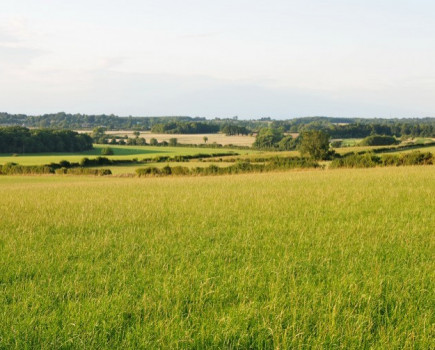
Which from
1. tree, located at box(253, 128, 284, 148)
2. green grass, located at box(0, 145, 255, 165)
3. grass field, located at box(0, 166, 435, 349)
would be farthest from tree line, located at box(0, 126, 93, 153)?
grass field, located at box(0, 166, 435, 349)

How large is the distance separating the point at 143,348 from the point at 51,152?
119 meters

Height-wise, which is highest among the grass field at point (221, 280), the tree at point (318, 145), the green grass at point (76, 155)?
the tree at point (318, 145)

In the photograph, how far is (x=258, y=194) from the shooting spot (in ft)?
52.6

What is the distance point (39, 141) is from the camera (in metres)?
112

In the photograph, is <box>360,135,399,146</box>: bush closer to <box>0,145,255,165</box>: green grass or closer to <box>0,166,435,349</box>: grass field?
<box>0,145,255,165</box>: green grass

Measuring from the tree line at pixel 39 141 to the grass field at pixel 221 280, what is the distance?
357ft

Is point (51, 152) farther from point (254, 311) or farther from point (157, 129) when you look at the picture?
point (254, 311)

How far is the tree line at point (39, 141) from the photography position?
109250mm

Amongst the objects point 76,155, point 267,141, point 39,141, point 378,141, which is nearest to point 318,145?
point 378,141

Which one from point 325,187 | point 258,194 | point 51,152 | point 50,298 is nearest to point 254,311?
point 50,298

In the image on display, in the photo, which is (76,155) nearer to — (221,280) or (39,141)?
(39,141)

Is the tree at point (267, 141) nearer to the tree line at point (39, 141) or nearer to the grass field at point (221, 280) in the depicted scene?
the tree line at point (39, 141)

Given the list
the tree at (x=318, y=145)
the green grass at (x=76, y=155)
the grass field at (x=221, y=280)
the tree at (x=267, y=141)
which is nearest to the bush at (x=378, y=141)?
the tree at (x=267, y=141)

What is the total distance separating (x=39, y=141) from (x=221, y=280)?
385 feet
